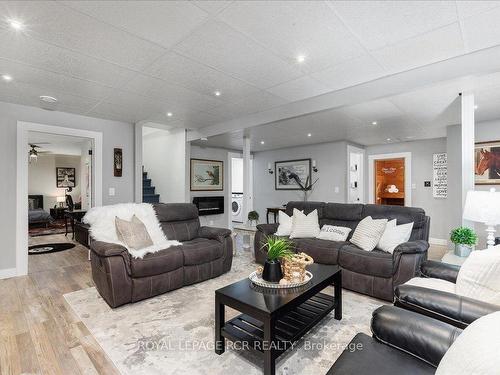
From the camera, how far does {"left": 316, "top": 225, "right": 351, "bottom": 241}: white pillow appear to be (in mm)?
3365

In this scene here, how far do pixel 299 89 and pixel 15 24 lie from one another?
263 centimetres

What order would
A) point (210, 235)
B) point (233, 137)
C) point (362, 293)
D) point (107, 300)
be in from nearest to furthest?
point (107, 300) → point (362, 293) → point (210, 235) → point (233, 137)

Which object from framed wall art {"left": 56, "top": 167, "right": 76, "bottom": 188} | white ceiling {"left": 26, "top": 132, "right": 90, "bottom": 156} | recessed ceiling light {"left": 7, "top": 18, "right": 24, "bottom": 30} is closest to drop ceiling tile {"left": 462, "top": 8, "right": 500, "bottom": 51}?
recessed ceiling light {"left": 7, "top": 18, "right": 24, "bottom": 30}

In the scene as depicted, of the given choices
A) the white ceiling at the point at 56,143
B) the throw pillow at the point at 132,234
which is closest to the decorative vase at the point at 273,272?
the throw pillow at the point at 132,234

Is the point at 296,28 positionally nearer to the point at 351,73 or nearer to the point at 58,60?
the point at 351,73

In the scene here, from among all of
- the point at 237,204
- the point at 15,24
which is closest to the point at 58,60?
the point at 15,24

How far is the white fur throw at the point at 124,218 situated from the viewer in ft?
9.55

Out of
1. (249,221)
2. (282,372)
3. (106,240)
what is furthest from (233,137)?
(282,372)

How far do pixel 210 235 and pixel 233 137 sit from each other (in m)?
2.58

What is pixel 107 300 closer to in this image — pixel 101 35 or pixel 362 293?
pixel 101 35

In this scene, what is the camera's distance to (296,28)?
77.8 inches

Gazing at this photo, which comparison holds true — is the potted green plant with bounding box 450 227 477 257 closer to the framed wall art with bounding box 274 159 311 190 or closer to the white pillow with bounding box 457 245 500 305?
the white pillow with bounding box 457 245 500 305

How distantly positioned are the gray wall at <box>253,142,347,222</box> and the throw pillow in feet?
15.1

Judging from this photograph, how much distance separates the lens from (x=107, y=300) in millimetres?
2572
